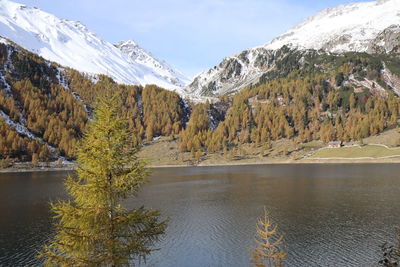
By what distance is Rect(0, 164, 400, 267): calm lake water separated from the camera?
44438mm

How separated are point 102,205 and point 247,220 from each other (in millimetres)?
45657

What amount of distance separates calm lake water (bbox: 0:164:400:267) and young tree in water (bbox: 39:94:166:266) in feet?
74.1

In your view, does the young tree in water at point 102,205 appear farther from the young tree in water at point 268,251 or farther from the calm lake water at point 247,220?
the calm lake water at point 247,220

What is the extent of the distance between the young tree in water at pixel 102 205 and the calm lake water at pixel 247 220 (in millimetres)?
22592

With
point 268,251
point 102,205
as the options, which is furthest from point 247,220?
point 102,205

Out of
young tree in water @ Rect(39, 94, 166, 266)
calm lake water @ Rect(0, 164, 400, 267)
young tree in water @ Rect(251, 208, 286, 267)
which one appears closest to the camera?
young tree in water @ Rect(39, 94, 166, 266)

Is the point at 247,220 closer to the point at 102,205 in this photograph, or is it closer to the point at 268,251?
the point at 268,251

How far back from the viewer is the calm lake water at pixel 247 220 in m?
44.4

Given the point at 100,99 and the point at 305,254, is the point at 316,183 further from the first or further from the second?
the point at 100,99

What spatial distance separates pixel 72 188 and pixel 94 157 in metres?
2.51

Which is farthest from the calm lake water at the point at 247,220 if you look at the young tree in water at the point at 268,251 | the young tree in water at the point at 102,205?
the young tree in water at the point at 102,205

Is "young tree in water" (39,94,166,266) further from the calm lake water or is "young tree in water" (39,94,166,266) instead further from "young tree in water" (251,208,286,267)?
the calm lake water

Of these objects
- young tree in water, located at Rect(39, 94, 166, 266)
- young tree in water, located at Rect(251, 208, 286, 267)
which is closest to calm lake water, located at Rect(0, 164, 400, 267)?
young tree in water, located at Rect(251, 208, 286, 267)

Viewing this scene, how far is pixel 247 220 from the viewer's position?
208 feet
